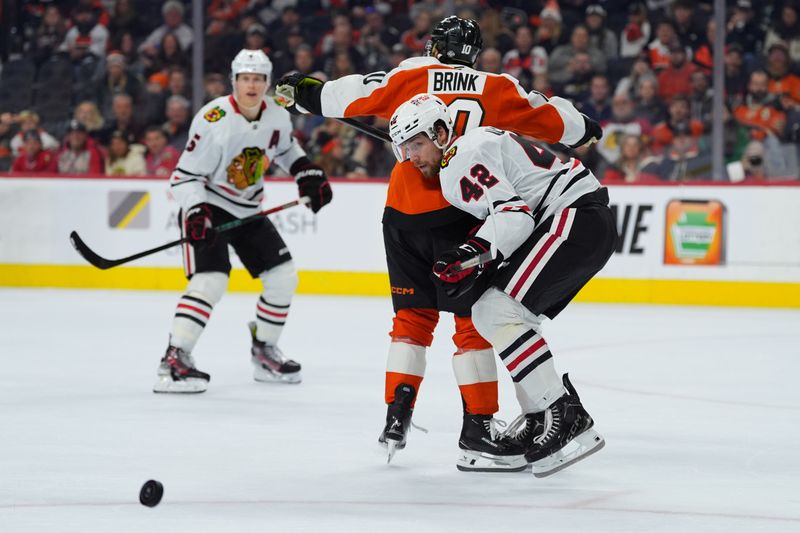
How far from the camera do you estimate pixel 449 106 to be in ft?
11.7

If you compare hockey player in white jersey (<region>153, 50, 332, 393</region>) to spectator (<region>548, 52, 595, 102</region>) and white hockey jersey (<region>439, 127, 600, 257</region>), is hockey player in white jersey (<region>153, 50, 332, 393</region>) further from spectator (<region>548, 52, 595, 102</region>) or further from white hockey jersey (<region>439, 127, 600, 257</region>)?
spectator (<region>548, 52, 595, 102</region>)

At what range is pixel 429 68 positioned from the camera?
3.60 metres

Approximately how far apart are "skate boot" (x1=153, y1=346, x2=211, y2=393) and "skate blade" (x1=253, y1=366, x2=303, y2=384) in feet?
1.00

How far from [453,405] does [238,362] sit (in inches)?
54.7

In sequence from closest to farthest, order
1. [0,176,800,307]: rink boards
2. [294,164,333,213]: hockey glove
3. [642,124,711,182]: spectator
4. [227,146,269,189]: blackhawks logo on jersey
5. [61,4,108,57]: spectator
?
1. [227,146,269,189]: blackhawks logo on jersey
2. [294,164,333,213]: hockey glove
3. [0,176,800,307]: rink boards
4. [642,124,711,182]: spectator
5. [61,4,108,57]: spectator

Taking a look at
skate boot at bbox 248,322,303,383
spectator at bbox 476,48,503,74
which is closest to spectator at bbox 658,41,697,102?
A: spectator at bbox 476,48,503,74

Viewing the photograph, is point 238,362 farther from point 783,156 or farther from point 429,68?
point 783,156

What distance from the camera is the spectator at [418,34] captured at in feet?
29.7

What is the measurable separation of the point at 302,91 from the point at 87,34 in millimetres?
6259

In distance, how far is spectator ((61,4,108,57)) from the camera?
376 inches

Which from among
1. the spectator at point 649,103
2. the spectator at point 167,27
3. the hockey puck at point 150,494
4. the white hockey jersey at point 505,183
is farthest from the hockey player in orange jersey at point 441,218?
the spectator at point 167,27

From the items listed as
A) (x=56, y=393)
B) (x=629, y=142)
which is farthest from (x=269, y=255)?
(x=629, y=142)

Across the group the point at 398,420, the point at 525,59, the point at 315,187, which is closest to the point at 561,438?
the point at 398,420

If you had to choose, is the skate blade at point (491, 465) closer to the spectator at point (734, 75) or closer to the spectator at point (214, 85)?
the spectator at point (734, 75)
